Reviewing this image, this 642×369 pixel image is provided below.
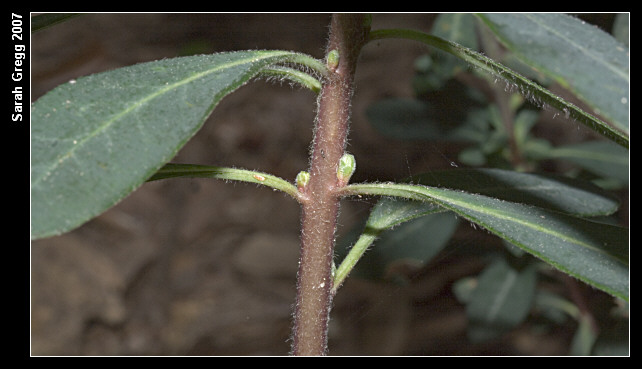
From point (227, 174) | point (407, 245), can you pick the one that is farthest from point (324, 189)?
point (407, 245)

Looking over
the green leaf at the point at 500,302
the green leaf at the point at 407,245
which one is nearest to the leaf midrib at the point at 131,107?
the green leaf at the point at 407,245

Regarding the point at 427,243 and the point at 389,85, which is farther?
the point at 389,85

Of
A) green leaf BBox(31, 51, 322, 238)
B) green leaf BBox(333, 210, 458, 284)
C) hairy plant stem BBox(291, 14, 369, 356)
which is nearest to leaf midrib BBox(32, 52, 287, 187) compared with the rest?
green leaf BBox(31, 51, 322, 238)

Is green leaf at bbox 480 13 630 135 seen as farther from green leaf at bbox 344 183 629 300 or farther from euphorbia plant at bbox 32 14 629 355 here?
green leaf at bbox 344 183 629 300

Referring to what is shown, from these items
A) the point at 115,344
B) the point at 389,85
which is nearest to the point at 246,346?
the point at 115,344

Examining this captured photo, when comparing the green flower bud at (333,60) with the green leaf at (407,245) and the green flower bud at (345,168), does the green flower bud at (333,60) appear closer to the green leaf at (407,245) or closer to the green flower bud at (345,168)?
the green flower bud at (345,168)

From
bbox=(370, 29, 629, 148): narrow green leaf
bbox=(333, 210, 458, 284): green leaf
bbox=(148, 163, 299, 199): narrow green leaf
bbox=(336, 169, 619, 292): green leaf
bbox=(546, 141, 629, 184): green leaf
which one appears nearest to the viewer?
bbox=(370, 29, 629, 148): narrow green leaf

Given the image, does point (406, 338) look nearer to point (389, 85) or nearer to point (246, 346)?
point (246, 346)
